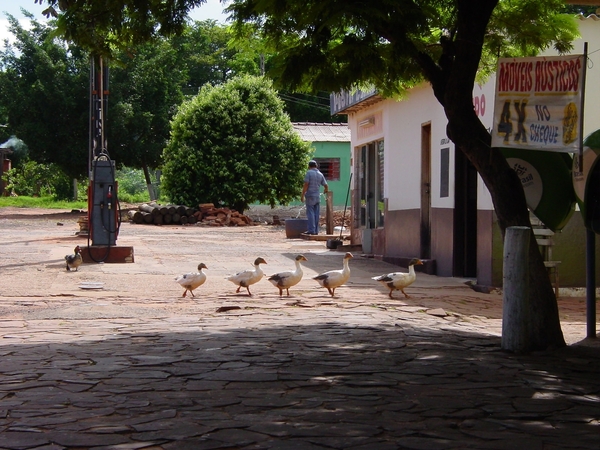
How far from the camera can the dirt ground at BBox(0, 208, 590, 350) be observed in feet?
32.8

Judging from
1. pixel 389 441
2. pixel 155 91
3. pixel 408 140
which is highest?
pixel 155 91

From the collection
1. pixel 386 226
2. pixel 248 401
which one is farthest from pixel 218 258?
pixel 248 401

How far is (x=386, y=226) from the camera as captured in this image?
18203mm

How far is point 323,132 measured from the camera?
4338 centimetres

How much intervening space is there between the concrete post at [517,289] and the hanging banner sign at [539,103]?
760 mm

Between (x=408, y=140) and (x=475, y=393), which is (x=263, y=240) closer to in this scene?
(x=408, y=140)

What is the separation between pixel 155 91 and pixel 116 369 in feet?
130

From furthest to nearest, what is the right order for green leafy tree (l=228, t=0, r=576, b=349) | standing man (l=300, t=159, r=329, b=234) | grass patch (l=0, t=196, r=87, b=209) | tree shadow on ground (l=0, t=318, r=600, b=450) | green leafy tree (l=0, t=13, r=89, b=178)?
1. grass patch (l=0, t=196, r=87, b=209)
2. green leafy tree (l=0, t=13, r=89, b=178)
3. standing man (l=300, t=159, r=329, b=234)
4. green leafy tree (l=228, t=0, r=576, b=349)
5. tree shadow on ground (l=0, t=318, r=600, b=450)

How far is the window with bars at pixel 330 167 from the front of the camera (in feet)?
140

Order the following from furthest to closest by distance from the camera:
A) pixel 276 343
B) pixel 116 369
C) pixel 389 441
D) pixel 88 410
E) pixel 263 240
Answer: pixel 263 240, pixel 276 343, pixel 116 369, pixel 88 410, pixel 389 441

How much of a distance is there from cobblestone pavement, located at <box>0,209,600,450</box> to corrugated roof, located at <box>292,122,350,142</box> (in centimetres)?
3054

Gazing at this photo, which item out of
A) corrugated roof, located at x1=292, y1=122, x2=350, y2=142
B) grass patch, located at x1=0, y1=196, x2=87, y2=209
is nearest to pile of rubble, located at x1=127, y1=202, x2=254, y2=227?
corrugated roof, located at x1=292, y1=122, x2=350, y2=142

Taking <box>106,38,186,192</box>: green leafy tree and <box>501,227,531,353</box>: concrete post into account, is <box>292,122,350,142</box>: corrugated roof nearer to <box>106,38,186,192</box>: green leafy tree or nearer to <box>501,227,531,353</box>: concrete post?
<box>106,38,186,192</box>: green leafy tree

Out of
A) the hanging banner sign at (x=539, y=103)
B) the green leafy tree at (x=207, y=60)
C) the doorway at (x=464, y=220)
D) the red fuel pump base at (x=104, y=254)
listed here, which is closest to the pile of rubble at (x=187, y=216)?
the red fuel pump base at (x=104, y=254)
